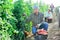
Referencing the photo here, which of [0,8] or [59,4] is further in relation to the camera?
[59,4]

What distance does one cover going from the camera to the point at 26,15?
3.67 meters

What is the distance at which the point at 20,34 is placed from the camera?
3668 millimetres

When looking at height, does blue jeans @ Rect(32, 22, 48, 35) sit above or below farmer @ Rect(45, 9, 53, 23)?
below

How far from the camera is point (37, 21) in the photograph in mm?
3598

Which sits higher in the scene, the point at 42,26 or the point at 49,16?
the point at 49,16

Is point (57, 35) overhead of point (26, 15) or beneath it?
beneath

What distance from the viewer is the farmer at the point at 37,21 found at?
11.6 ft

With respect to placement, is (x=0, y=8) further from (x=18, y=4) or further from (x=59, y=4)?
(x=59, y=4)

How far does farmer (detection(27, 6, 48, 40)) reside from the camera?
3533mm

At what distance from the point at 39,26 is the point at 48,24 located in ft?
0.45

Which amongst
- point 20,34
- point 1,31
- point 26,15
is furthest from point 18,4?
point 1,31

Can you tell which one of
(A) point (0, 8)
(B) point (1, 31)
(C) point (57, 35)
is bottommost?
(C) point (57, 35)

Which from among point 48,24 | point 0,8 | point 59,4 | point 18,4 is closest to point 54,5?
point 59,4

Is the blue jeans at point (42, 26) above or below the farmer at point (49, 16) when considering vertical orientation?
below
